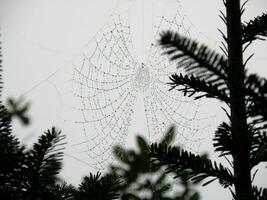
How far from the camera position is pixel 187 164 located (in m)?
1.00

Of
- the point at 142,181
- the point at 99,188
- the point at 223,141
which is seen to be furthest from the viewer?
the point at 142,181

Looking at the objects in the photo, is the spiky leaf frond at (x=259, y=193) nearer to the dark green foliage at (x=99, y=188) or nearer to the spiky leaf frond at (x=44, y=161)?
the dark green foliage at (x=99, y=188)

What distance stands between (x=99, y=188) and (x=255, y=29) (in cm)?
88

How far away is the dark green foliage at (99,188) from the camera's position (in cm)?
77

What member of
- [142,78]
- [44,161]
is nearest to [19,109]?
[44,161]

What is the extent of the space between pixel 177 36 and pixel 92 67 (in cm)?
379

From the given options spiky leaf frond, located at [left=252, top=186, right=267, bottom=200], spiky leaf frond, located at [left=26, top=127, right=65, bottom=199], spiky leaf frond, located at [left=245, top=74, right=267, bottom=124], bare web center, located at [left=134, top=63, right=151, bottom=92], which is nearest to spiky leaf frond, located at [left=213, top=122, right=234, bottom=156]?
spiky leaf frond, located at [left=252, top=186, right=267, bottom=200]

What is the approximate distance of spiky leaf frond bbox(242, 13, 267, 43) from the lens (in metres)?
1.16

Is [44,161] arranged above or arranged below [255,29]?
below

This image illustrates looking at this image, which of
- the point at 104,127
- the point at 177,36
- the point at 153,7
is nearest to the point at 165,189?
the point at 177,36

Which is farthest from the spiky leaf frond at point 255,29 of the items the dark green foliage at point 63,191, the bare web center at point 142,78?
the bare web center at point 142,78

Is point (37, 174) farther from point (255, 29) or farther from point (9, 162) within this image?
point (255, 29)

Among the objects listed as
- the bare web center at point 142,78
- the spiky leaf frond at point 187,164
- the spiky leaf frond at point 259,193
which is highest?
the bare web center at point 142,78

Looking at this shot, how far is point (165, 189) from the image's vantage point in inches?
77.8
